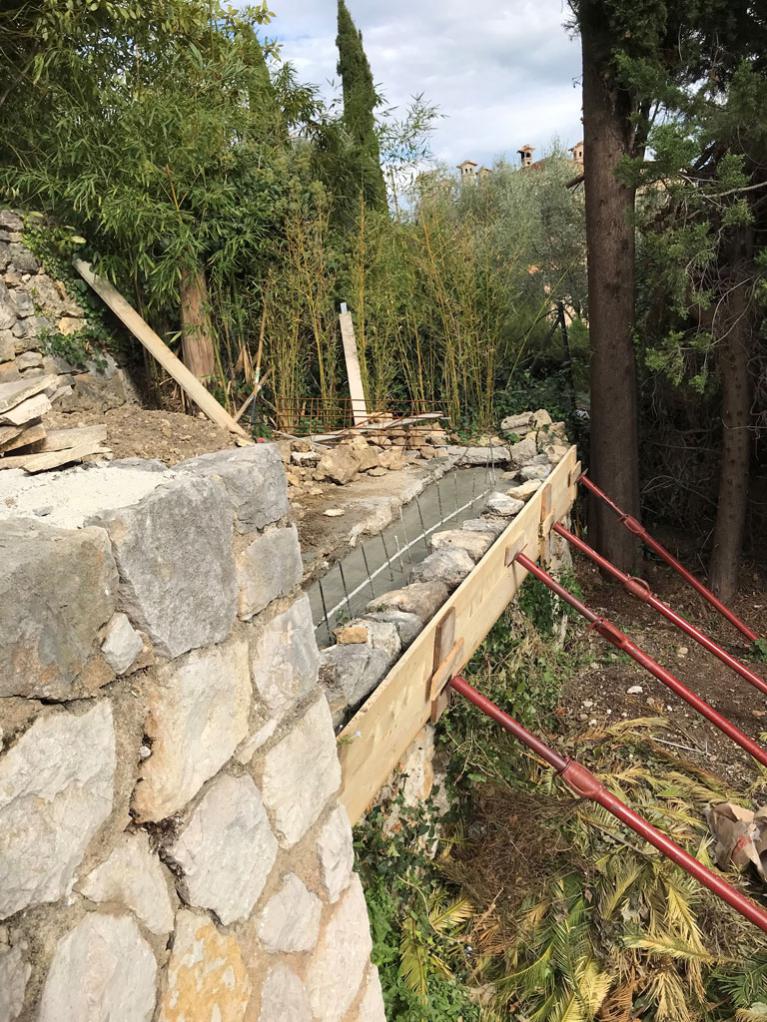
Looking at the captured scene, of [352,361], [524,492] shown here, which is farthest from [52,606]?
[352,361]

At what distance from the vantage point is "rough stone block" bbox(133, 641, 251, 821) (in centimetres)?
98

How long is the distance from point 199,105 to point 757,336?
4.52 meters

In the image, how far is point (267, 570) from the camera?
1.23m

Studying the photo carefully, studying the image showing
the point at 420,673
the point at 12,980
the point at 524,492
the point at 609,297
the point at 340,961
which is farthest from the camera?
the point at 609,297

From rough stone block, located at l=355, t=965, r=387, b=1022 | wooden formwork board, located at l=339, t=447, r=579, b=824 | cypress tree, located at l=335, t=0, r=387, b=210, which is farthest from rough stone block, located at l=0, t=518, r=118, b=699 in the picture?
cypress tree, located at l=335, t=0, r=387, b=210

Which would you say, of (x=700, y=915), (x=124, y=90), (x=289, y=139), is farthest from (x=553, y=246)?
(x=700, y=915)

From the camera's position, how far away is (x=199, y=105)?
18.3ft

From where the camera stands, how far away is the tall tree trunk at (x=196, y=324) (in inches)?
232

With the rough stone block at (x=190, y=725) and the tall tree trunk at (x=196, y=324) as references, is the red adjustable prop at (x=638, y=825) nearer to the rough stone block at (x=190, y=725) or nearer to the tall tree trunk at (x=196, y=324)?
the rough stone block at (x=190, y=725)

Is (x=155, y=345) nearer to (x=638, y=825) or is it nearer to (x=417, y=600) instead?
(x=417, y=600)

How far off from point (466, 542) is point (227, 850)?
260cm

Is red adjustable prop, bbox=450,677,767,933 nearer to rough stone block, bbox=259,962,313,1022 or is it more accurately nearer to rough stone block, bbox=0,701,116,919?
rough stone block, bbox=259,962,313,1022

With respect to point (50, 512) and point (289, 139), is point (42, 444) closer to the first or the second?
point (50, 512)

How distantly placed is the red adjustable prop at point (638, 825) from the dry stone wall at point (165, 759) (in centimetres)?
116
